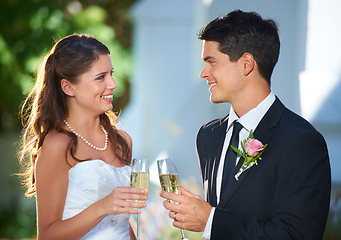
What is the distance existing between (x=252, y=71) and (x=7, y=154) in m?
14.4

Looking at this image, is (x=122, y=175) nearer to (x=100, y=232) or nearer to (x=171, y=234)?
(x=100, y=232)

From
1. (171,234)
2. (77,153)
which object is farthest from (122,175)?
(171,234)

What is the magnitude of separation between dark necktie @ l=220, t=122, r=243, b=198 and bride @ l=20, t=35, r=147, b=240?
67 cm

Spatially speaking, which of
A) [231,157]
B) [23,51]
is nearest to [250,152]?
[231,157]

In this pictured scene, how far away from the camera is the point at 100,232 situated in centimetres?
361

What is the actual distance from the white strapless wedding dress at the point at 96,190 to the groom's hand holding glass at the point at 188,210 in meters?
0.88

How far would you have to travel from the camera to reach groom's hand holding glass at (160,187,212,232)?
277 cm

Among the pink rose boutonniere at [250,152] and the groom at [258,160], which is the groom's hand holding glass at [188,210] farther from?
the pink rose boutonniere at [250,152]

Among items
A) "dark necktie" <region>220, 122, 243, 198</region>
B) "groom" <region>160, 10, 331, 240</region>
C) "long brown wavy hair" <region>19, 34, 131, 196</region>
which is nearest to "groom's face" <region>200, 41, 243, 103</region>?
"groom" <region>160, 10, 331, 240</region>

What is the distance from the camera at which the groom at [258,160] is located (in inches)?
108

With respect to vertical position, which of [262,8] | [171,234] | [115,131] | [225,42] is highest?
[262,8]

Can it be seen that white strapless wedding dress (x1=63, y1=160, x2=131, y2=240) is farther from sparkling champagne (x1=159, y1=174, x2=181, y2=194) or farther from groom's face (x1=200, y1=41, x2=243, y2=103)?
groom's face (x1=200, y1=41, x2=243, y2=103)

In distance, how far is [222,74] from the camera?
3162 mm

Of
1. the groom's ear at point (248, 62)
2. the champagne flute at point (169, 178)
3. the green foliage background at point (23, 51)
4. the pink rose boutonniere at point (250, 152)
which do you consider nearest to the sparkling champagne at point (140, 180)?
the champagne flute at point (169, 178)
